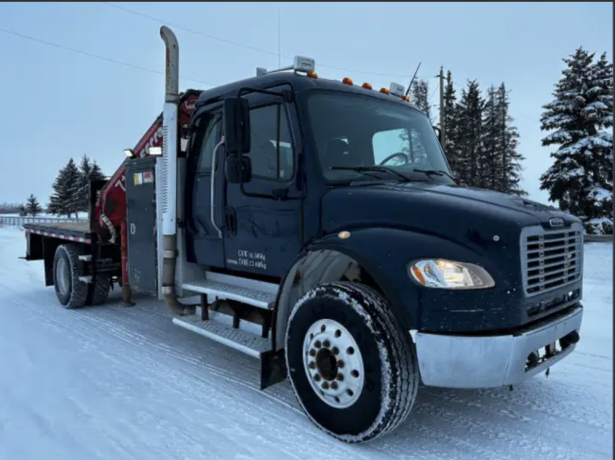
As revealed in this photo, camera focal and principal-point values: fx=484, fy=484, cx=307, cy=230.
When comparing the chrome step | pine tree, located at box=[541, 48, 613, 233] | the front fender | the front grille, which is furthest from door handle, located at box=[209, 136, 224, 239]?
pine tree, located at box=[541, 48, 613, 233]

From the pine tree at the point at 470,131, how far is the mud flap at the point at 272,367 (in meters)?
34.5

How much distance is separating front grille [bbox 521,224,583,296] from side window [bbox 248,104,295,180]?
5.70ft

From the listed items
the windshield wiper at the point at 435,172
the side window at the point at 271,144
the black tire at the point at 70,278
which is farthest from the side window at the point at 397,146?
the black tire at the point at 70,278

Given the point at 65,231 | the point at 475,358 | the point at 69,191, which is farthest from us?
the point at 69,191

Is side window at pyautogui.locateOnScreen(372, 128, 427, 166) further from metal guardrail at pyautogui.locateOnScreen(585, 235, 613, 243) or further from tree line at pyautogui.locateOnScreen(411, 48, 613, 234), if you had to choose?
tree line at pyautogui.locateOnScreen(411, 48, 613, 234)

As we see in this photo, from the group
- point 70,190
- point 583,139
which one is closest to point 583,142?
point 583,139

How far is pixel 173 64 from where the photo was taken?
472 centimetres

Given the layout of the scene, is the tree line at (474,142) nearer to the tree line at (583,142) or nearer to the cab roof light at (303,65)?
the tree line at (583,142)

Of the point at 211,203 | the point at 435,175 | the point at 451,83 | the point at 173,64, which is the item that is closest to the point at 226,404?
the point at 211,203

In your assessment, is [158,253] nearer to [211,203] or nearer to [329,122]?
[211,203]

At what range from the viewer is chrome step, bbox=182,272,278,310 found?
12.8 feet

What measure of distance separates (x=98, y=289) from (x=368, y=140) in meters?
5.10

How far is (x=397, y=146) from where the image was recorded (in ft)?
13.6

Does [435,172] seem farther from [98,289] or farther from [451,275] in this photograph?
[98,289]
